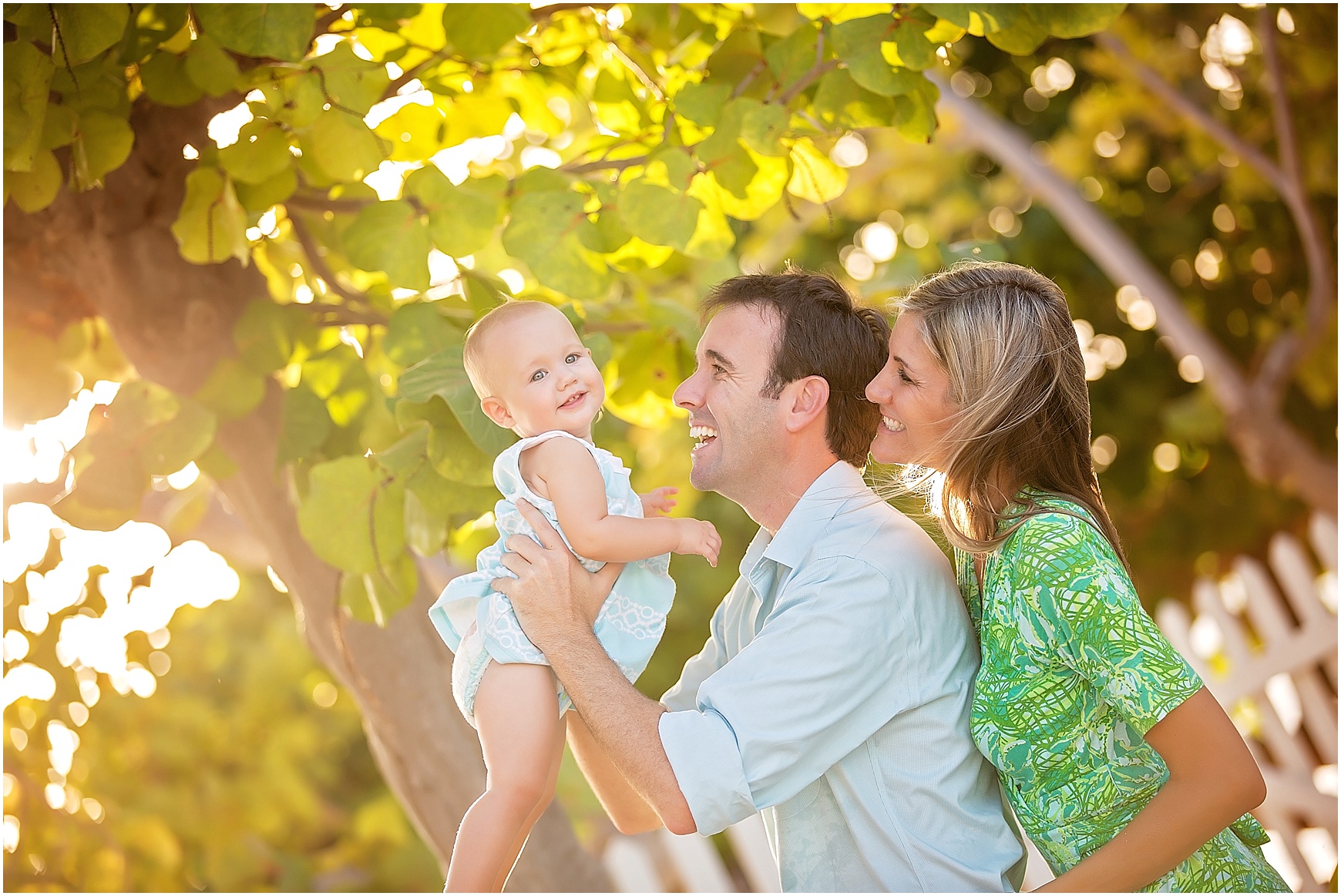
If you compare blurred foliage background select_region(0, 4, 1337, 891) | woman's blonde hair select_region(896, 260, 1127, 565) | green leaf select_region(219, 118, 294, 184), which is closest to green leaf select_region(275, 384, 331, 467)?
blurred foliage background select_region(0, 4, 1337, 891)

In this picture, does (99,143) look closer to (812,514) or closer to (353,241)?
(353,241)

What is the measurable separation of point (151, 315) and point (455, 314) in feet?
1.95

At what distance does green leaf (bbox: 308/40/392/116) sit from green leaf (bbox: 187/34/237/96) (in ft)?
0.44

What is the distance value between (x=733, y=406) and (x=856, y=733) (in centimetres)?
54

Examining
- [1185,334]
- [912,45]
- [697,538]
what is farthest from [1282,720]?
[697,538]

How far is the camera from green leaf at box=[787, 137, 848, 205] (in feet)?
6.93

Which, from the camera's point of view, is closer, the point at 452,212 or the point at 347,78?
the point at 347,78

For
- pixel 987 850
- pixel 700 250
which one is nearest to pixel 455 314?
pixel 700 250

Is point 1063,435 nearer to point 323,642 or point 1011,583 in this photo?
point 1011,583

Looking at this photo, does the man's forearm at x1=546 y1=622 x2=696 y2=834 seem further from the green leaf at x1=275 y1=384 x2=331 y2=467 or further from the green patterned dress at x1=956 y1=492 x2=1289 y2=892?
the green leaf at x1=275 y1=384 x2=331 y2=467

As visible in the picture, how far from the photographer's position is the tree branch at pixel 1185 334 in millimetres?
4082

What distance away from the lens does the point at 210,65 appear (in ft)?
5.85

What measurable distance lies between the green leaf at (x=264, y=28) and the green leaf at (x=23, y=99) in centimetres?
25

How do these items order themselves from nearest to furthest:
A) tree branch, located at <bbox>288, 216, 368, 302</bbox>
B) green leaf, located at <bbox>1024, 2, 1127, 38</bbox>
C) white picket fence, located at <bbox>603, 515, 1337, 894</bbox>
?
1. green leaf, located at <bbox>1024, 2, 1127, 38</bbox>
2. tree branch, located at <bbox>288, 216, 368, 302</bbox>
3. white picket fence, located at <bbox>603, 515, 1337, 894</bbox>
